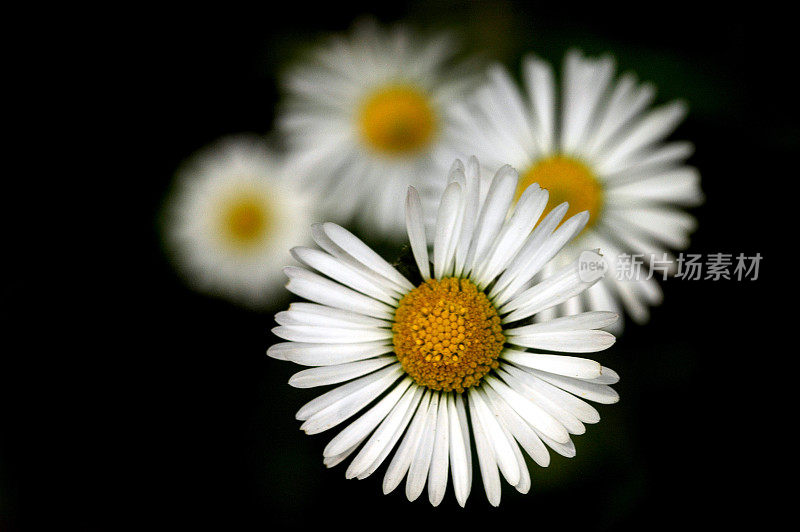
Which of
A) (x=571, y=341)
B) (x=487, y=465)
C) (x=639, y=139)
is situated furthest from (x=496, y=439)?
(x=639, y=139)

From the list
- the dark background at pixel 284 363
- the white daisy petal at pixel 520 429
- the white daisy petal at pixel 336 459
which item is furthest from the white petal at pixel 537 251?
the dark background at pixel 284 363

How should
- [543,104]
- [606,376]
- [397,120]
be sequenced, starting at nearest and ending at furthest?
[606,376], [543,104], [397,120]

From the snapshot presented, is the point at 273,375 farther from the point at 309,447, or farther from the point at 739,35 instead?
the point at 739,35

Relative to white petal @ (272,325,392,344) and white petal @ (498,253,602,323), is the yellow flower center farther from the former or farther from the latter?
white petal @ (498,253,602,323)

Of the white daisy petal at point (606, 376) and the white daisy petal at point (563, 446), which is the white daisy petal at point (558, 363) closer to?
the white daisy petal at point (606, 376)

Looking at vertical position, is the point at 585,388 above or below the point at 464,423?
above

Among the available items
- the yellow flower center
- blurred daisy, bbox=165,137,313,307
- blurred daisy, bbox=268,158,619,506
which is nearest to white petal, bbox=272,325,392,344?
blurred daisy, bbox=268,158,619,506

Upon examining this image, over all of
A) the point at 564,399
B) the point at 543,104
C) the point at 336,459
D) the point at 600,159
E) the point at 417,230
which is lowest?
the point at 336,459

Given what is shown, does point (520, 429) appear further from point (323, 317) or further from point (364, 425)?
point (323, 317)
